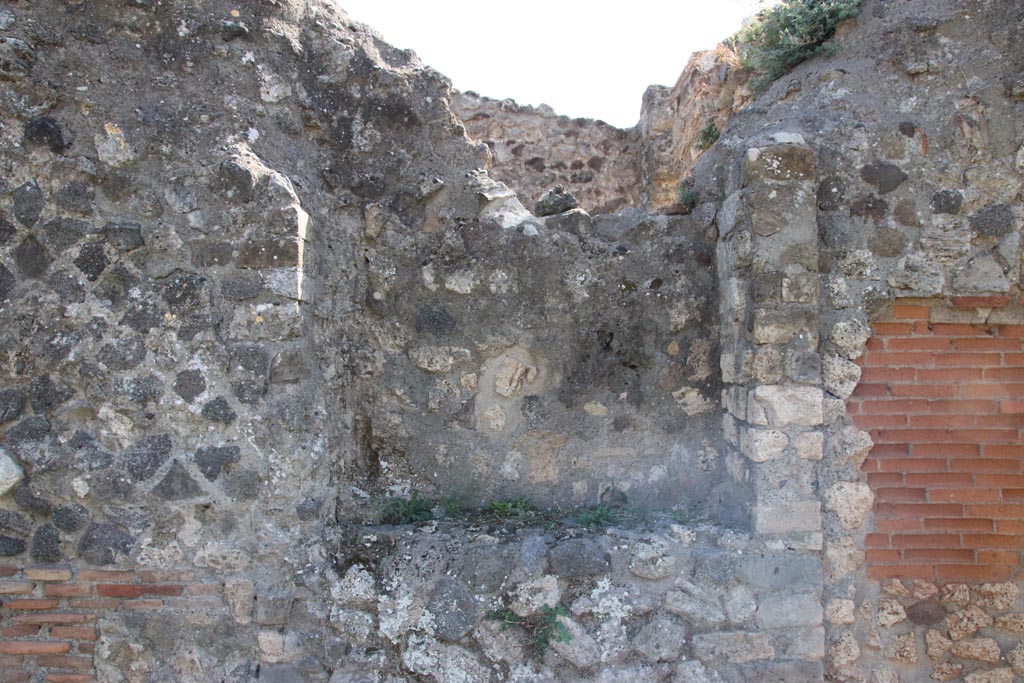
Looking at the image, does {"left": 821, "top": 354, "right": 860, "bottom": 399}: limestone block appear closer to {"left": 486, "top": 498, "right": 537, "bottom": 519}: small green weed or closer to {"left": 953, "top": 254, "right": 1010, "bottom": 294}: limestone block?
{"left": 953, "top": 254, "right": 1010, "bottom": 294}: limestone block

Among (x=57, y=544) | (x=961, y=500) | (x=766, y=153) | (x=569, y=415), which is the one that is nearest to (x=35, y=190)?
(x=57, y=544)

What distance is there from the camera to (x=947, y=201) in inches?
110

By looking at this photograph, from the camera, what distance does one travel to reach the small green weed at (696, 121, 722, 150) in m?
3.91

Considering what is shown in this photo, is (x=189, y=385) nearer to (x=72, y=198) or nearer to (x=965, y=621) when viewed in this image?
(x=72, y=198)

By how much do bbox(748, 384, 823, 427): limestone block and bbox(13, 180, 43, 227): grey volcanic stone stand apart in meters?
2.69

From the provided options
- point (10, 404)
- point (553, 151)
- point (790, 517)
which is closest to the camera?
point (10, 404)

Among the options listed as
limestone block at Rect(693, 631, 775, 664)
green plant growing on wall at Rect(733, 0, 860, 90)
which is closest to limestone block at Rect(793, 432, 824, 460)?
limestone block at Rect(693, 631, 775, 664)

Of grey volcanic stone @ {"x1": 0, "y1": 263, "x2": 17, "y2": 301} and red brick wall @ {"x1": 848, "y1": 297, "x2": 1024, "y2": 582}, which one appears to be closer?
grey volcanic stone @ {"x1": 0, "y1": 263, "x2": 17, "y2": 301}

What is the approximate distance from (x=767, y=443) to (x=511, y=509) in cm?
102

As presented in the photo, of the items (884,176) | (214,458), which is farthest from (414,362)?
(884,176)

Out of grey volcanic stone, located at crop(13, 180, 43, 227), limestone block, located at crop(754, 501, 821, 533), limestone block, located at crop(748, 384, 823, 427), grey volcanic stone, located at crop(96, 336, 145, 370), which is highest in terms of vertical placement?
grey volcanic stone, located at crop(13, 180, 43, 227)

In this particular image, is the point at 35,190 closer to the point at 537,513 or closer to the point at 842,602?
the point at 537,513

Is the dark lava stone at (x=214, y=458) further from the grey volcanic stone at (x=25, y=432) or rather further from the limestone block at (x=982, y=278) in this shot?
the limestone block at (x=982, y=278)

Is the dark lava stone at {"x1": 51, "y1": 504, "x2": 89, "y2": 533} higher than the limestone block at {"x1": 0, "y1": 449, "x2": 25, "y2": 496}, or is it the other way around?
the limestone block at {"x1": 0, "y1": 449, "x2": 25, "y2": 496}
